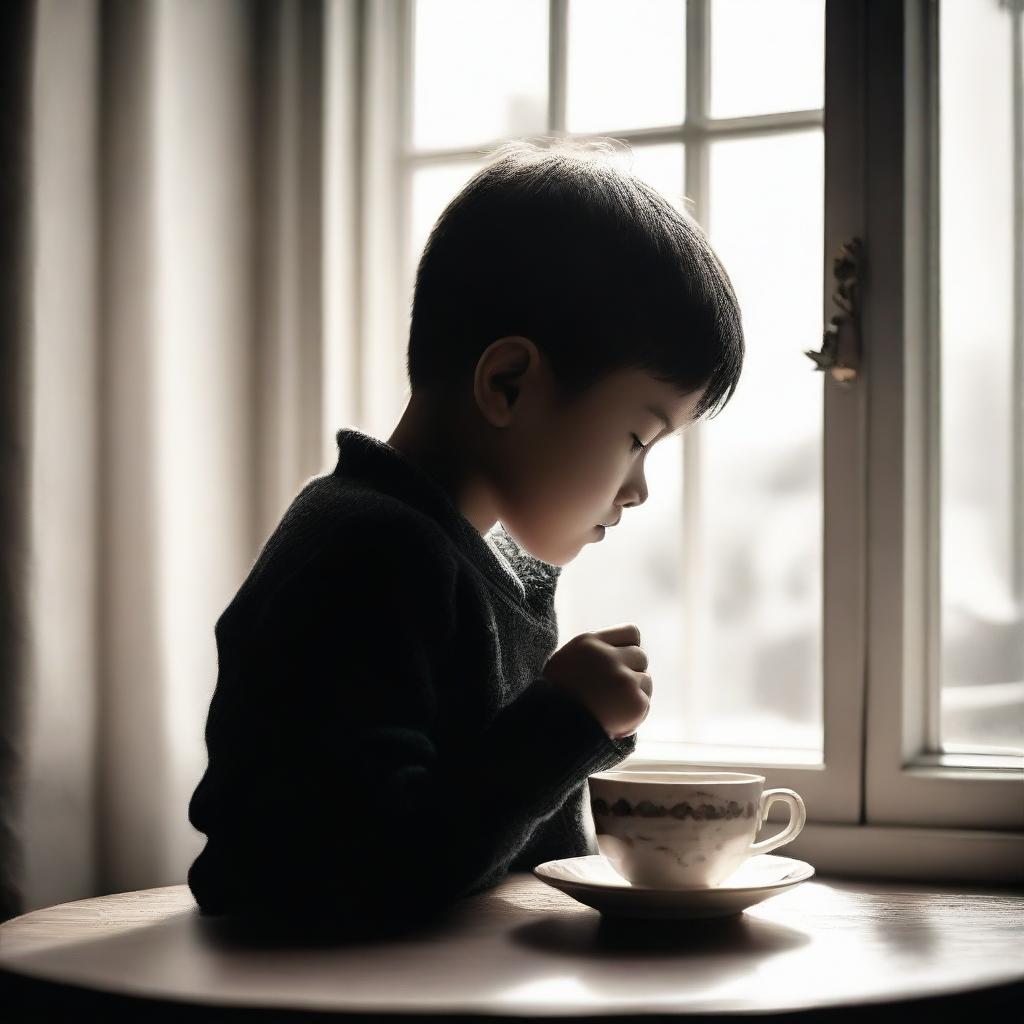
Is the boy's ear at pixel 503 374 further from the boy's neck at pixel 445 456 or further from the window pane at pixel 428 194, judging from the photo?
the window pane at pixel 428 194

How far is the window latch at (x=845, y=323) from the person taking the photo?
4.08 feet

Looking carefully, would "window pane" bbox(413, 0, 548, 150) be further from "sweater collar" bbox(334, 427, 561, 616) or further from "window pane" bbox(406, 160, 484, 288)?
"sweater collar" bbox(334, 427, 561, 616)

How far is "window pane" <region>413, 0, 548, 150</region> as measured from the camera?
1.46 m

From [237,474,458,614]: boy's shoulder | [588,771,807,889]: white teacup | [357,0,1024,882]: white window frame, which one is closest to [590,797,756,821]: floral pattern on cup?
[588,771,807,889]: white teacup

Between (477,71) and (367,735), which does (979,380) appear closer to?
(477,71)

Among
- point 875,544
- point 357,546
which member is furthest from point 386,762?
point 875,544

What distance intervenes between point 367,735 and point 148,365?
55 centimetres

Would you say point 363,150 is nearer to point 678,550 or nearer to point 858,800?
point 678,550

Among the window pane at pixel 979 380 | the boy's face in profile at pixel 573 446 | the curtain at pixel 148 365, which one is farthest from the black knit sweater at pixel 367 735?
the window pane at pixel 979 380

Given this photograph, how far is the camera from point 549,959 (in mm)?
717

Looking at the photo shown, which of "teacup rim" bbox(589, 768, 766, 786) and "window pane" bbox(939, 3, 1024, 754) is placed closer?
"teacup rim" bbox(589, 768, 766, 786)

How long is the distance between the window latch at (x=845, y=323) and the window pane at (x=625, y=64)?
28cm

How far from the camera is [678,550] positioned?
1.39 m

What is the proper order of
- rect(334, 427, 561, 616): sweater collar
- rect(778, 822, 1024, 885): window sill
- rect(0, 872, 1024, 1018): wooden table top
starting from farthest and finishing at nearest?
1. rect(778, 822, 1024, 885): window sill
2. rect(334, 427, 561, 616): sweater collar
3. rect(0, 872, 1024, 1018): wooden table top
